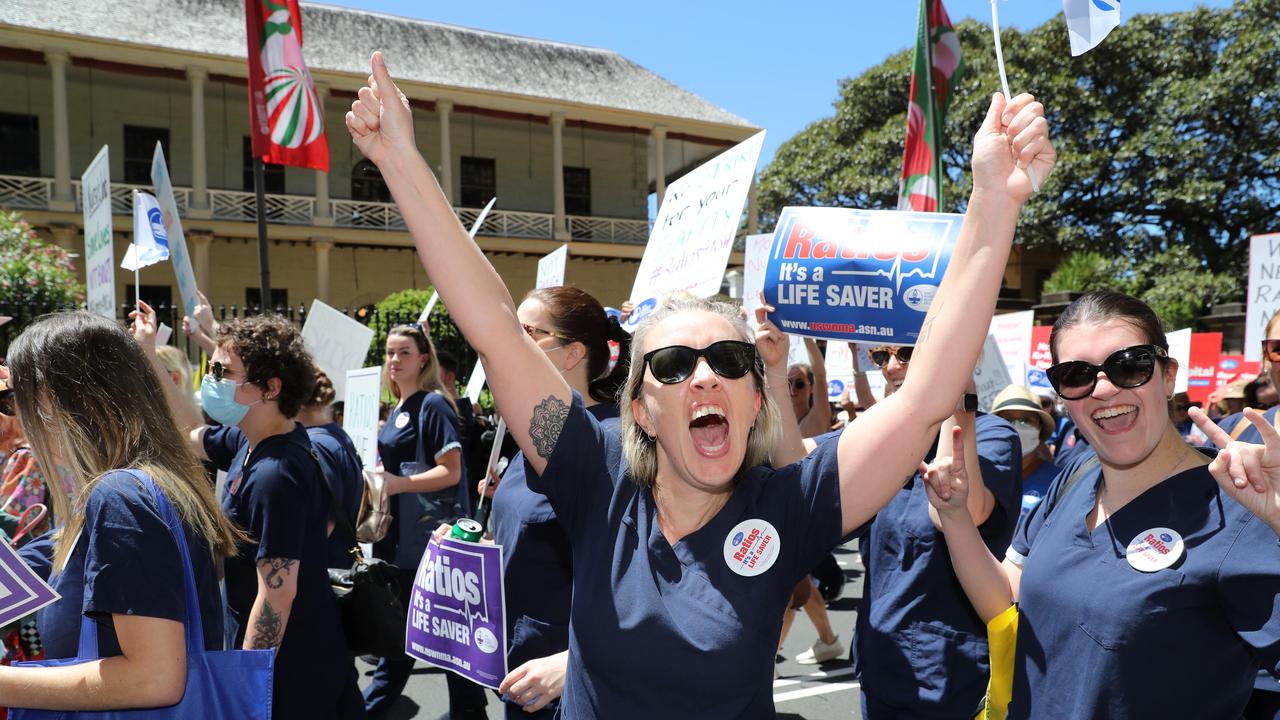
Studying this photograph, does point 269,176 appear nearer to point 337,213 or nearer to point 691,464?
point 337,213

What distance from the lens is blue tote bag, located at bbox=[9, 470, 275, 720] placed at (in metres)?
2.02

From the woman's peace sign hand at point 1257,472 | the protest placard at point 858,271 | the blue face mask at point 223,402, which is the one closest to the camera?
the woman's peace sign hand at point 1257,472

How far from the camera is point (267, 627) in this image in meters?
2.94

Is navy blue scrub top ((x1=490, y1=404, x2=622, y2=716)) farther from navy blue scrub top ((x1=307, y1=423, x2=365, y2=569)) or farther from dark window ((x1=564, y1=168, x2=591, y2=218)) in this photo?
dark window ((x1=564, y1=168, x2=591, y2=218))

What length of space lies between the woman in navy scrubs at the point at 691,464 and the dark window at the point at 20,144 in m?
25.4

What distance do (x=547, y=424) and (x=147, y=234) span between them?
549cm

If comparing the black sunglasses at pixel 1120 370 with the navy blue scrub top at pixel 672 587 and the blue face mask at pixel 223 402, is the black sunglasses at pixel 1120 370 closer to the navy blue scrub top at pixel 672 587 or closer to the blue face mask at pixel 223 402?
the navy blue scrub top at pixel 672 587

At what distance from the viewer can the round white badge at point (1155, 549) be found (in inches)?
73.1

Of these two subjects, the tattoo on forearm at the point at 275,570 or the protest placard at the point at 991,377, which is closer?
the tattoo on forearm at the point at 275,570

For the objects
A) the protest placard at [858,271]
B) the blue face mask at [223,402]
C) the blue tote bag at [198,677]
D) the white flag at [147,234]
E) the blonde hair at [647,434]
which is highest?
the white flag at [147,234]

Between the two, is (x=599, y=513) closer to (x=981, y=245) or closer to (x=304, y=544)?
(x=981, y=245)

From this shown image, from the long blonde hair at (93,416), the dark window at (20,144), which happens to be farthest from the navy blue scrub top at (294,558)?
the dark window at (20,144)

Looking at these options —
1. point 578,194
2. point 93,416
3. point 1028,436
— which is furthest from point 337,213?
point 93,416

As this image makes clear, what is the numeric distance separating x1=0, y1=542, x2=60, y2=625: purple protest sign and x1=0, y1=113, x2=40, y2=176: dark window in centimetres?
2481
